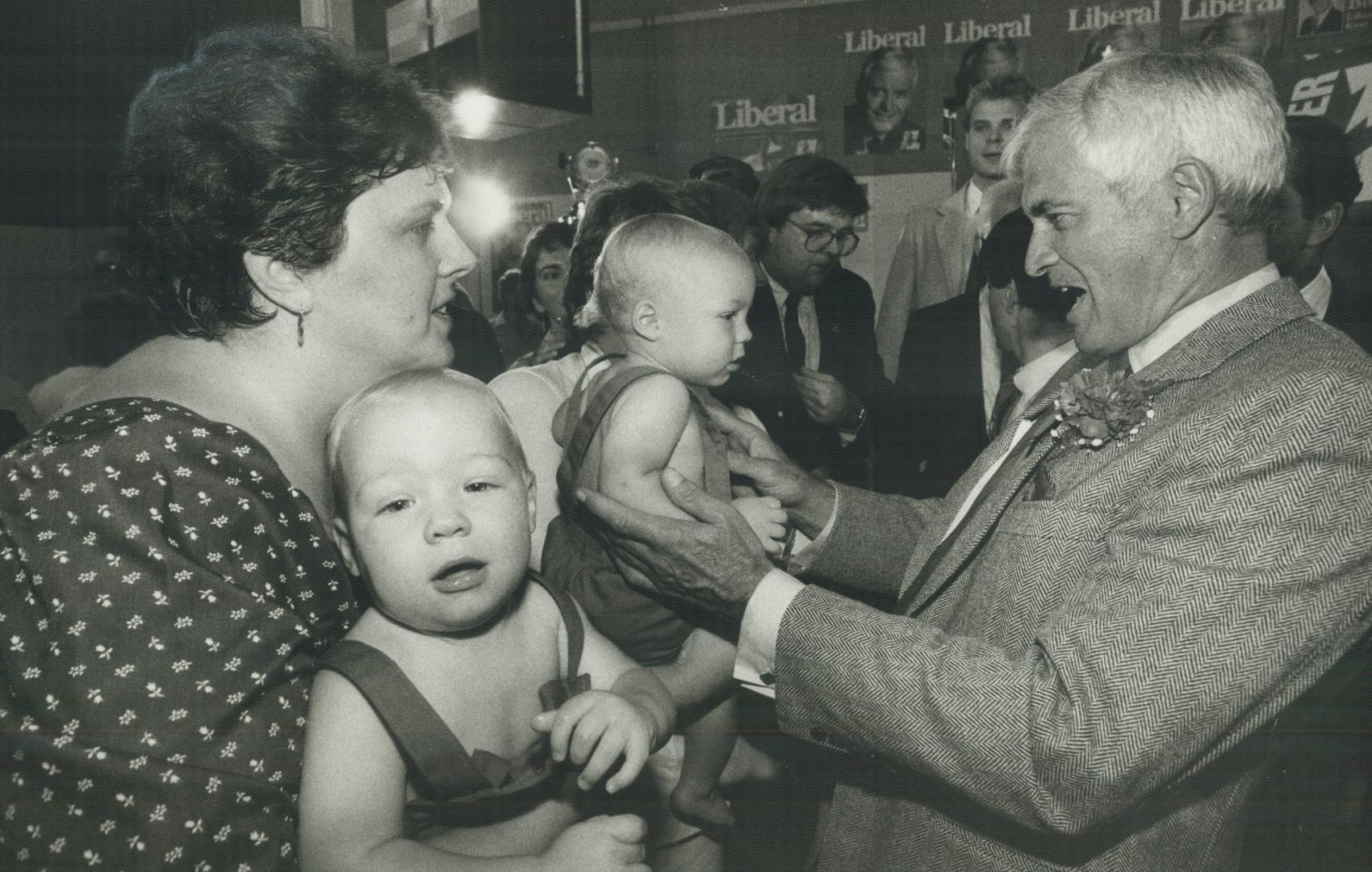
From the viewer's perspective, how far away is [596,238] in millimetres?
2609

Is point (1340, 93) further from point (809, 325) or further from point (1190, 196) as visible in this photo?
point (1190, 196)

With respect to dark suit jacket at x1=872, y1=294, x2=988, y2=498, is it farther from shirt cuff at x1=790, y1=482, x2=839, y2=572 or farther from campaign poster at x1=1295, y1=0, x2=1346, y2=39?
campaign poster at x1=1295, y1=0, x2=1346, y2=39

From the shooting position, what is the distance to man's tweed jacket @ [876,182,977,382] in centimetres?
528

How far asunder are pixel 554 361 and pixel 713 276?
20.6 inches

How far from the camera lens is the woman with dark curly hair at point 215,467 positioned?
1.17m

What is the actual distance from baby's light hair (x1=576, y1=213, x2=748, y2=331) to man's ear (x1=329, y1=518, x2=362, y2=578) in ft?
3.55

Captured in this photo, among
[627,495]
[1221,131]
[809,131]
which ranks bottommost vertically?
[627,495]

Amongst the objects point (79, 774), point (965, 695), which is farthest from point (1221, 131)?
point (79, 774)

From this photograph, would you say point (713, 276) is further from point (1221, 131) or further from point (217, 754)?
point (217, 754)

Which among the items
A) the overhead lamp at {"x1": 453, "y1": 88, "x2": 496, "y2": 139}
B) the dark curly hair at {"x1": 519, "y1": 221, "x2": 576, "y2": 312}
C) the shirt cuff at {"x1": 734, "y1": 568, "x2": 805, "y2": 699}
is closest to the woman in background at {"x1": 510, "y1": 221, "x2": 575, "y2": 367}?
the dark curly hair at {"x1": 519, "y1": 221, "x2": 576, "y2": 312}

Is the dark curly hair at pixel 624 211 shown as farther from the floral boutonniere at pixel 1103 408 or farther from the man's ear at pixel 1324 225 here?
the man's ear at pixel 1324 225

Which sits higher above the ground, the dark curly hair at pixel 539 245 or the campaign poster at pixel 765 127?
the campaign poster at pixel 765 127

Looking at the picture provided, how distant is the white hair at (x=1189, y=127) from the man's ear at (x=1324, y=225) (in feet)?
7.07

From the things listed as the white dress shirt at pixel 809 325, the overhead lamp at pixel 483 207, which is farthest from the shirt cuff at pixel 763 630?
the overhead lamp at pixel 483 207
